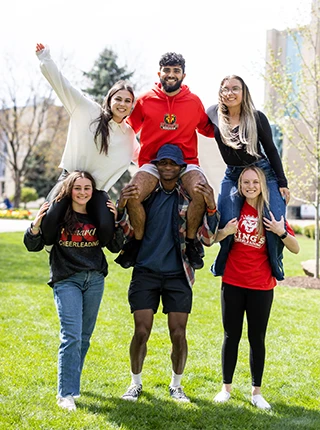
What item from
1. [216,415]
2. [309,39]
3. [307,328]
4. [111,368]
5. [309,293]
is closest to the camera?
[216,415]

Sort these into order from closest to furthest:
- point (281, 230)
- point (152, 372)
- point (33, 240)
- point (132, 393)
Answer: point (33, 240) → point (281, 230) → point (132, 393) → point (152, 372)

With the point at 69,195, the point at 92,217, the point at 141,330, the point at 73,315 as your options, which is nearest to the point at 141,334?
the point at 141,330

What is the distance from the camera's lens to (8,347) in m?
5.79

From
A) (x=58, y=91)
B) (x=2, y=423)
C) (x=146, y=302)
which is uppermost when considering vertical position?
(x=58, y=91)

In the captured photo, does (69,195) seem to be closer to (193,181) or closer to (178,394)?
(193,181)

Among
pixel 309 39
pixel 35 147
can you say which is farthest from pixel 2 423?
pixel 35 147

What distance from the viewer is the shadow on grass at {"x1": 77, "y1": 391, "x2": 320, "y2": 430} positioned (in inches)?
155

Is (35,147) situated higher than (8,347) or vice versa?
(35,147)

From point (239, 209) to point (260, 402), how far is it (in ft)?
5.49

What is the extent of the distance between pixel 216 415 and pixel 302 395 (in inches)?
42.3

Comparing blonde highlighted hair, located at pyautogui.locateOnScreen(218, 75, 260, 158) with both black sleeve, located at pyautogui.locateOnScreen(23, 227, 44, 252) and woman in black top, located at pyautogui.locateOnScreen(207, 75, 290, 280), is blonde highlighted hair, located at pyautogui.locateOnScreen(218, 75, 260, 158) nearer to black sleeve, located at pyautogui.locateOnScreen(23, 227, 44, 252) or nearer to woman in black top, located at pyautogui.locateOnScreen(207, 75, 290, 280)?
woman in black top, located at pyautogui.locateOnScreen(207, 75, 290, 280)

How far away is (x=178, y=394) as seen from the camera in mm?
4480

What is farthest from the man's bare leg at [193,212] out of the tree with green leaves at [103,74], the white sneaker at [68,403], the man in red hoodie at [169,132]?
the tree with green leaves at [103,74]

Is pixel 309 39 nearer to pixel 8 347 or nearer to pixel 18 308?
pixel 18 308
